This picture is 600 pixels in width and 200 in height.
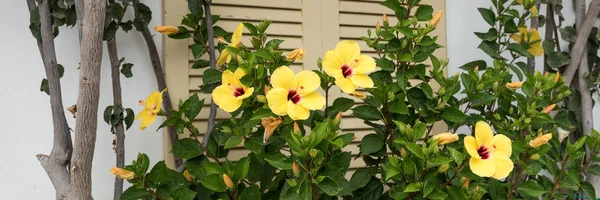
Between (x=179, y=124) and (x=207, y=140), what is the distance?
0.07m

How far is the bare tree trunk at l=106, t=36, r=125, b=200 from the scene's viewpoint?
44.8 inches

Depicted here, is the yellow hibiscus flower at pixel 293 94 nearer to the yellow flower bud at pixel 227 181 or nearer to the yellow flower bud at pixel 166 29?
the yellow flower bud at pixel 227 181

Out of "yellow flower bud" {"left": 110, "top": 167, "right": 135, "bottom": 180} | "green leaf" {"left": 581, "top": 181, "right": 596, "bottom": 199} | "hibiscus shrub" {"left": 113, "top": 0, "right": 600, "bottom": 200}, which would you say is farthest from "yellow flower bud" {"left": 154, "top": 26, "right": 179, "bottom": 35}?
"green leaf" {"left": 581, "top": 181, "right": 596, "bottom": 199}

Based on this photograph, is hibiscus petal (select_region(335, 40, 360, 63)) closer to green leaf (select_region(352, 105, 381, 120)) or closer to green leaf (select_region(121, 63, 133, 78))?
green leaf (select_region(352, 105, 381, 120))

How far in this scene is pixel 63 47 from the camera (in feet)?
3.94

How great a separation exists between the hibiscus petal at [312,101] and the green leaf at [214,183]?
8.4 inches

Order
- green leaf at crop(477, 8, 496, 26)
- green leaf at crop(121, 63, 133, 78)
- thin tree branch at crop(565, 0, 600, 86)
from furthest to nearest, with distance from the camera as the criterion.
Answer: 1. thin tree branch at crop(565, 0, 600, 86)
2. green leaf at crop(477, 8, 496, 26)
3. green leaf at crop(121, 63, 133, 78)

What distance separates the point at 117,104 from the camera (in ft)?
→ 3.78

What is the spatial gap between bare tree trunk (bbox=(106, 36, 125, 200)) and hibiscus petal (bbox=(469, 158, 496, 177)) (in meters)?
0.71

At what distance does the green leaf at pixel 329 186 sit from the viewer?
89cm

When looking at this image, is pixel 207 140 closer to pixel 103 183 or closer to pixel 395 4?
pixel 103 183

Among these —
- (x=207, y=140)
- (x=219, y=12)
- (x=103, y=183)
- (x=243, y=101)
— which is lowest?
(x=103, y=183)

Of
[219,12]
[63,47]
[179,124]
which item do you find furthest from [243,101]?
[63,47]

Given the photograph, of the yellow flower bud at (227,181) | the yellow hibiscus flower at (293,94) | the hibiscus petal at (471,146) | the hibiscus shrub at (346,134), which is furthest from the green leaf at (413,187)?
the yellow flower bud at (227,181)
